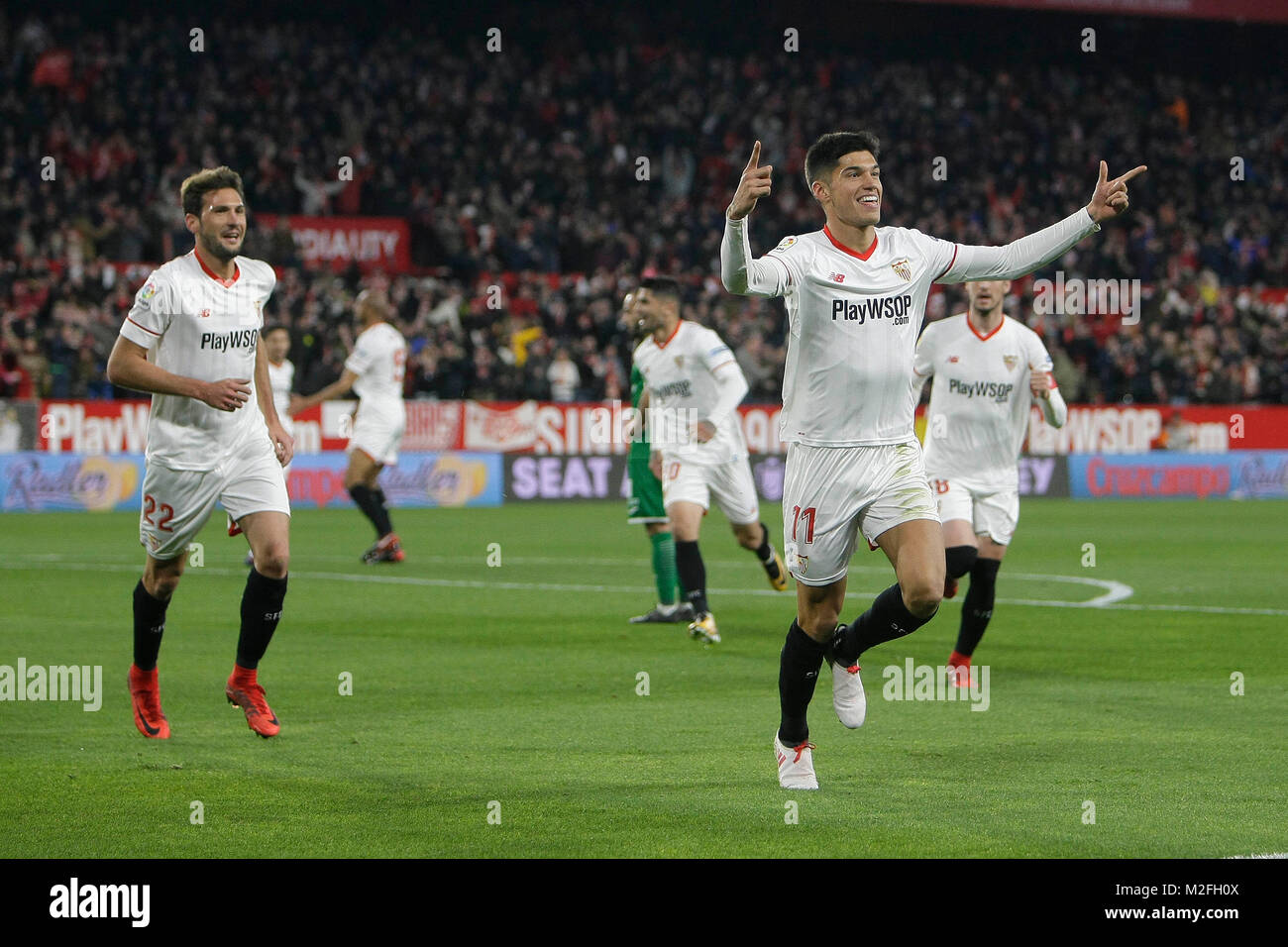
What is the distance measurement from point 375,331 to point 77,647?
7845 millimetres

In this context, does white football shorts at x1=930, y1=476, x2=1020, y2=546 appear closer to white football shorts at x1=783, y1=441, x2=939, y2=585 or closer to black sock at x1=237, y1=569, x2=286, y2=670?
white football shorts at x1=783, y1=441, x2=939, y2=585

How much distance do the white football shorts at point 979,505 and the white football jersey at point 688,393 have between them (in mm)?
2345

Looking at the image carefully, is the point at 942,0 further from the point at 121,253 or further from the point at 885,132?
the point at 121,253

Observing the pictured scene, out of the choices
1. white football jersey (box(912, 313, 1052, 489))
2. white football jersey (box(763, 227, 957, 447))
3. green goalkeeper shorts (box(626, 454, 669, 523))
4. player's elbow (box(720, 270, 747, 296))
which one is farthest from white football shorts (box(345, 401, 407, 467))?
player's elbow (box(720, 270, 747, 296))

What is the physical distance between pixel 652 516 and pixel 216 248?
5.33 metres

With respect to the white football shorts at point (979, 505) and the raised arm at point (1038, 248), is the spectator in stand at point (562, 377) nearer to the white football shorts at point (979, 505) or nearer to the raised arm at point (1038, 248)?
the white football shorts at point (979, 505)

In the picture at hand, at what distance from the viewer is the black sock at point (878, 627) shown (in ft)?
21.9

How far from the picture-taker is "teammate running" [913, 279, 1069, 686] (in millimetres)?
9977

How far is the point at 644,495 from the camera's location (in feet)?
41.6

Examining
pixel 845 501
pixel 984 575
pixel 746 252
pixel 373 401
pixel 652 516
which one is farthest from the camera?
pixel 373 401

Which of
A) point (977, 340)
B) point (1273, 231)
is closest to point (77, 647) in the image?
point (977, 340)

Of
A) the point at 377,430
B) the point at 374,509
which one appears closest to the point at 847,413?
the point at 374,509

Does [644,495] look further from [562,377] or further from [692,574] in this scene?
[562,377]
